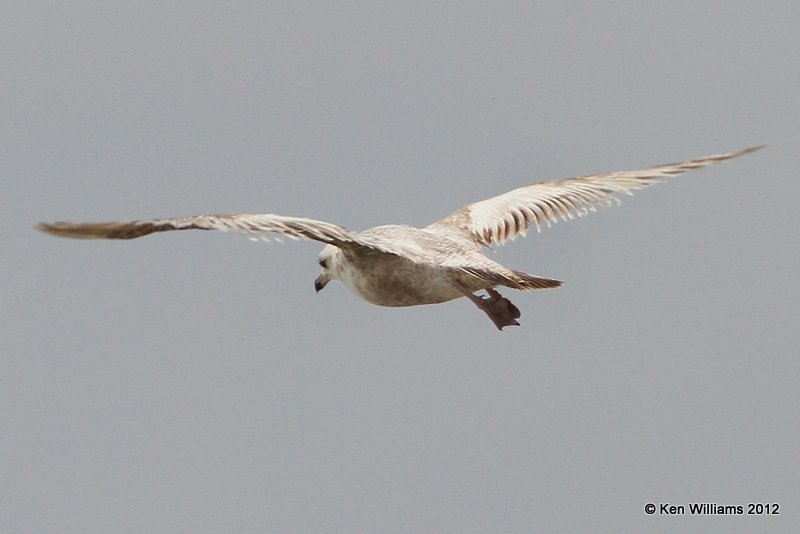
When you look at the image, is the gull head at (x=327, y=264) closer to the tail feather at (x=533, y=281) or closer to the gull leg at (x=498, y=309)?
the gull leg at (x=498, y=309)

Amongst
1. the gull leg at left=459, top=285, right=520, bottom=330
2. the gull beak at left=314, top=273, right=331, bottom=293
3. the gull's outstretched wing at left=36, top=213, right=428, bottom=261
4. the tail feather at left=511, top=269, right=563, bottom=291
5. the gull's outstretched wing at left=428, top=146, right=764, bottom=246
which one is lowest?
the gull leg at left=459, top=285, right=520, bottom=330

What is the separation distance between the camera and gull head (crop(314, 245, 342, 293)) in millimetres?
17469

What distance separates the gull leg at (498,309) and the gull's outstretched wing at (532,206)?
2.11 m

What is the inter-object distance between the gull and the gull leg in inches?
0.4

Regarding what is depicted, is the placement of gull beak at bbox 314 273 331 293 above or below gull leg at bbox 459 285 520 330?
above

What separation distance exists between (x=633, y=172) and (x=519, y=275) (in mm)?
2763

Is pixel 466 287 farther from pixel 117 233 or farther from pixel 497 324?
pixel 117 233

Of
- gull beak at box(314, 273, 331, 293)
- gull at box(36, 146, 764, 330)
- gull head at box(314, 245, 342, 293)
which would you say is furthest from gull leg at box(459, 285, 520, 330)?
gull beak at box(314, 273, 331, 293)

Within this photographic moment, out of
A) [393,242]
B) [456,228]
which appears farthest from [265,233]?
[456,228]

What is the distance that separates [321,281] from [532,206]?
3002 mm

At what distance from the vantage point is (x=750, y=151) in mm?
14852

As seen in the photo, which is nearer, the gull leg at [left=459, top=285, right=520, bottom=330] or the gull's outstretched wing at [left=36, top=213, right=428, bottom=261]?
the gull's outstretched wing at [left=36, top=213, right=428, bottom=261]

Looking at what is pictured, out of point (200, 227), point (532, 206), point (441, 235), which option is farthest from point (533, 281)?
point (200, 227)

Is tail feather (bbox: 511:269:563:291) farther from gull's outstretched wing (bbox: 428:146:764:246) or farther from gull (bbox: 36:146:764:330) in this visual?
gull's outstretched wing (bbox: 428:146:764:246)
